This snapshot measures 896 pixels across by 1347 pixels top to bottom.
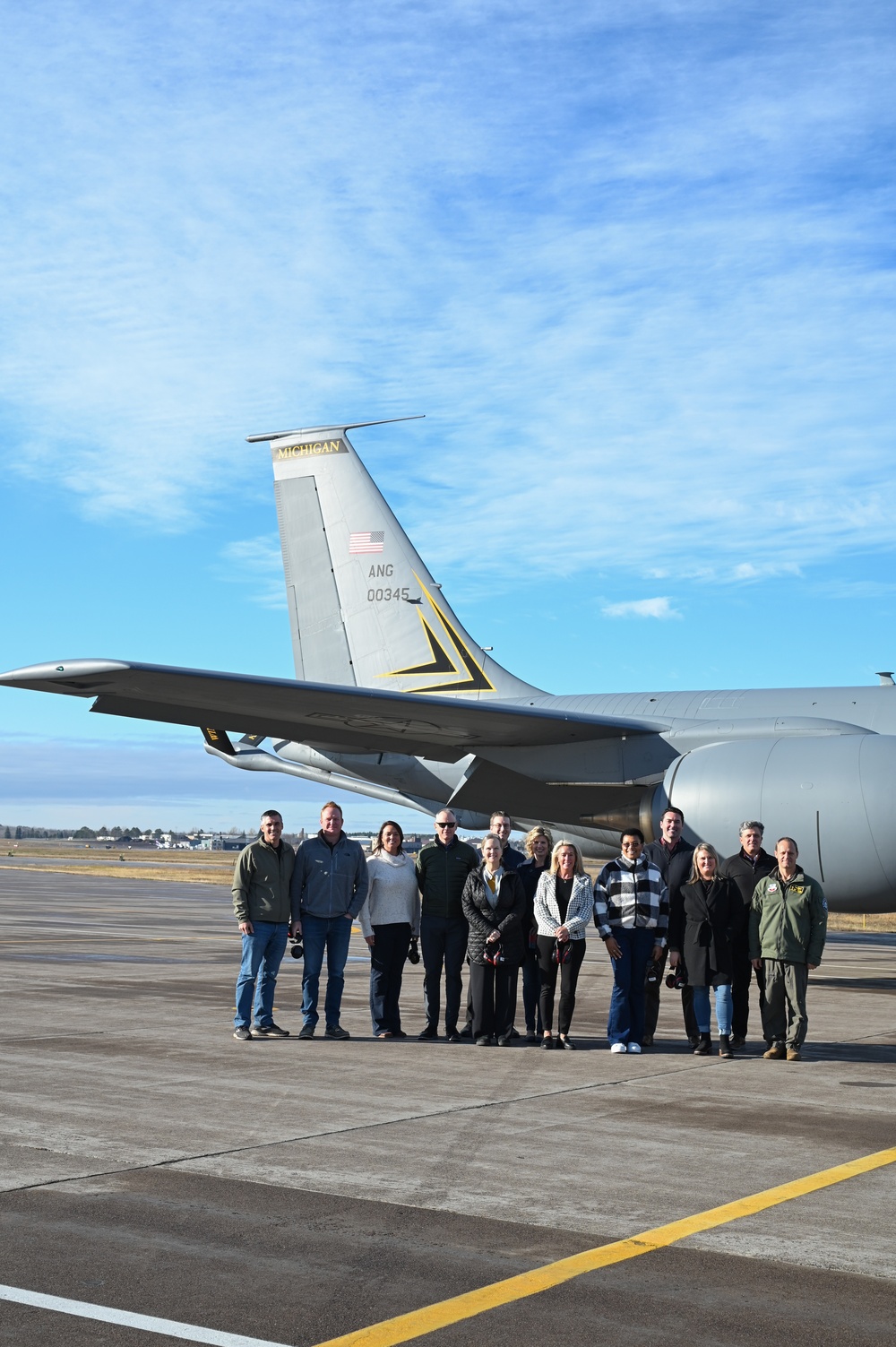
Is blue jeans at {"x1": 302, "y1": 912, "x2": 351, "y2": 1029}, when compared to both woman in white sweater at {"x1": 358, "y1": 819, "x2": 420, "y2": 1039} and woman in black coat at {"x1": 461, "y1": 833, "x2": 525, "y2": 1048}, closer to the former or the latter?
woman in white sweater at {"x1": 358, "y1": 819, "x2": 420, "y2": 1039}

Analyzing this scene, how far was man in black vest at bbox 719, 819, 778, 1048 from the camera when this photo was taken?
1073 cm

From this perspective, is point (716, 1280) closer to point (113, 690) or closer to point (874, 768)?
point (874, 768)

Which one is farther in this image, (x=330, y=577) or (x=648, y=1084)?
(x=330, y=577)

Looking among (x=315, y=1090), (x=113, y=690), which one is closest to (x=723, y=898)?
(x=315, y=1090)

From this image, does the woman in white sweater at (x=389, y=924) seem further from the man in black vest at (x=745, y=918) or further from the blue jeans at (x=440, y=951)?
the man in black vest at (x=745, y=918)

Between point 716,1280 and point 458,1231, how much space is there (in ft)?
3.46

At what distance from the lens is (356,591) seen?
2261cm

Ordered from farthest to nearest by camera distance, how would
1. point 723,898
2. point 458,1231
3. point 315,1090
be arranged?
point 723,898 < point 315,1090 < point 458,1231

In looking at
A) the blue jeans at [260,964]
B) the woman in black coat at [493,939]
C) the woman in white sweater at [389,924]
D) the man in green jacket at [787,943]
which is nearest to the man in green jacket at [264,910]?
the blue jeans at [260,964]

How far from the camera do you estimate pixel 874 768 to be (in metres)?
14.7

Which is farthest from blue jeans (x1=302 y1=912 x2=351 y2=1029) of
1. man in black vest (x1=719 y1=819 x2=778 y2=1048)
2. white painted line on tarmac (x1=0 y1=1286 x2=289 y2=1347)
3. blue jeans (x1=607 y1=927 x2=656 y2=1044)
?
white painted line on tarmac (x1=0 y1=1286 x2=289 y2=1347)

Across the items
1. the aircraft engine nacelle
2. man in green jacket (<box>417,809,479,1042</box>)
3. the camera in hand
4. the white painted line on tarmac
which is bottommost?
the white painted line on tarmac

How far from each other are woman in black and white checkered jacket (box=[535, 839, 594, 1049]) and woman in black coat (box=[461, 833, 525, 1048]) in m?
0.20

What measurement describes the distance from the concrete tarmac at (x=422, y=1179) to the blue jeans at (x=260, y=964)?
0.41 metres
